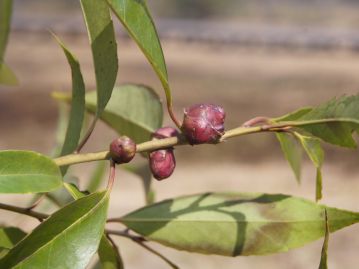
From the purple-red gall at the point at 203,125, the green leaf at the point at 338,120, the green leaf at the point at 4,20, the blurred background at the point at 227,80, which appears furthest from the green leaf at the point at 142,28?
the blurred background at the point at 227,80

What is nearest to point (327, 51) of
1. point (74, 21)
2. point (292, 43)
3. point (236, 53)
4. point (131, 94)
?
point (292, 43)

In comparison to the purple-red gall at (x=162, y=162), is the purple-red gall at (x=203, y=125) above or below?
above

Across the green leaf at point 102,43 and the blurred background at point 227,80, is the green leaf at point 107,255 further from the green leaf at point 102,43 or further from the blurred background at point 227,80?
the blurred background at point 227,80

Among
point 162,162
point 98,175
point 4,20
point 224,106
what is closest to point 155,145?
point 162,162

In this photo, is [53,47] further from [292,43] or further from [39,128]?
[292,43]

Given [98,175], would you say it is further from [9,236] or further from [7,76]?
[9,236]

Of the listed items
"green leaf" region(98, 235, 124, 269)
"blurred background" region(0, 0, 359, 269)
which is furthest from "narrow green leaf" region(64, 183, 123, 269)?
"blurred background" region(0, 0, 359, 269)
